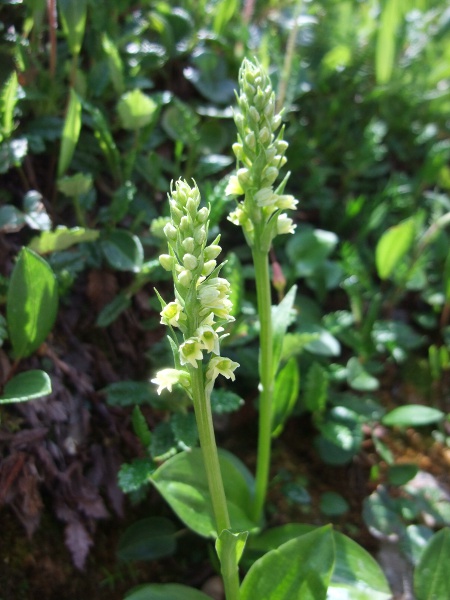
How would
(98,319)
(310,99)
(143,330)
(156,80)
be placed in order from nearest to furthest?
(98,319) → (143,330) → (156,80) → (310,99)

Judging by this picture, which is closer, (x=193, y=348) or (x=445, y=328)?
(x=193, y=348)

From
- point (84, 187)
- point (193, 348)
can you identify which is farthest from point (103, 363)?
point (193, 348)

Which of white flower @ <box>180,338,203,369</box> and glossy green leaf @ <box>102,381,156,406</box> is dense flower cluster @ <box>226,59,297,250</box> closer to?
white flower @ <box>180,338,203,369</box>

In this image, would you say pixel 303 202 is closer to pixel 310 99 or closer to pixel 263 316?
pixel 310 99

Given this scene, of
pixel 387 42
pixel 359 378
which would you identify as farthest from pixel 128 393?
pixel 387 42

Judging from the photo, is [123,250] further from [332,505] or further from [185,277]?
[332,505]

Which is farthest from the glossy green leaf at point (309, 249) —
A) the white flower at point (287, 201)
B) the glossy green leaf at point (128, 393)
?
the white flower at point (287, 201)

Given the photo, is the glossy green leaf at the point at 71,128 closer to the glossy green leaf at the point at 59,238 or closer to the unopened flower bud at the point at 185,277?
the glossy green leaf at the point at 59,238
